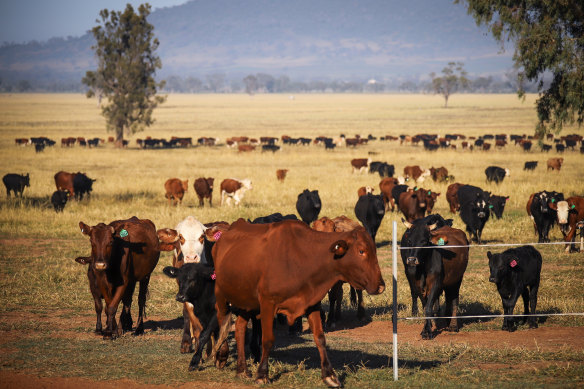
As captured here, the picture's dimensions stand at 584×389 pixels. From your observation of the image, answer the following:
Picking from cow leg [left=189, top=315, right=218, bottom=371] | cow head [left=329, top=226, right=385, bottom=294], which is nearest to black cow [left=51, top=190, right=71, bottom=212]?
cow leg [left=189, top=315, right=218, bottom=371]

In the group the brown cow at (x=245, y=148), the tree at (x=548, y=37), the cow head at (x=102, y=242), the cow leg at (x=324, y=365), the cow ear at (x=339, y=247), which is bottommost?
the cow leg at (x=324, y=365)

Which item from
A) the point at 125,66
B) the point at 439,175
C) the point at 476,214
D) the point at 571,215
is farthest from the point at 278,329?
the point at 125,66

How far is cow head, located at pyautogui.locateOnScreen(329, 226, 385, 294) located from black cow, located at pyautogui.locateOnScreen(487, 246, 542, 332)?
11.2ft

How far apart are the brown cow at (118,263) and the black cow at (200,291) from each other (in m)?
1.58

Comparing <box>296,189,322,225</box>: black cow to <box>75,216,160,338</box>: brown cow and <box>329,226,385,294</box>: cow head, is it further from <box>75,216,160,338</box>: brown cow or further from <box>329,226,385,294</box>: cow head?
<box>329,226,385,294</box>: cow head

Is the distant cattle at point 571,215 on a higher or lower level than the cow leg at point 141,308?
higher

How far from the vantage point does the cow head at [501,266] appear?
1037cm

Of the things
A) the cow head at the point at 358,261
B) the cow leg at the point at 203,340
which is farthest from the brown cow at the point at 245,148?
the cow head at the point at 358,261

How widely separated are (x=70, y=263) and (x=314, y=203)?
22.6 ft

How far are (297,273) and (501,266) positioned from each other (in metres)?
4.13

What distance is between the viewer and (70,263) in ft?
52.4

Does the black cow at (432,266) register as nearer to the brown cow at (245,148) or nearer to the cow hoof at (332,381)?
the cow hoof at (332,381)

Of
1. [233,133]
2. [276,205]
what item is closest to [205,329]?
[276,205]

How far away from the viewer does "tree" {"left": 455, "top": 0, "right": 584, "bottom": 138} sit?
2306 cm
